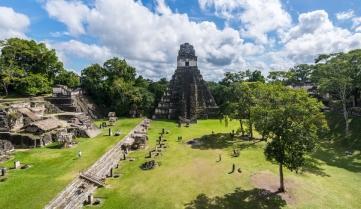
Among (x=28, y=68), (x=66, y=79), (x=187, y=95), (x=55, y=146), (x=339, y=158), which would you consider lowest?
(x=339, y=158)

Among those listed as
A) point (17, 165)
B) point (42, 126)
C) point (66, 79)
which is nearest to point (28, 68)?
point (66, 79)

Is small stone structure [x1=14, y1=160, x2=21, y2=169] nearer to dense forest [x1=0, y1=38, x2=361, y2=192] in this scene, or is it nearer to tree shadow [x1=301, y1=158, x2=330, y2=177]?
dense forest [x1=0, y1=38, x2=361, y2=192]

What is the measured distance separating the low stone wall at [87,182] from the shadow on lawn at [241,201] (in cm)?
923

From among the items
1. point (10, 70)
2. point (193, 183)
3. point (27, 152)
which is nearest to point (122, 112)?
point (10, 70)

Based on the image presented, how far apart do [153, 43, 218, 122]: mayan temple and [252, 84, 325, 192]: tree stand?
41100 mm

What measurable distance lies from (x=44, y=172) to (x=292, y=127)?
23896 mm

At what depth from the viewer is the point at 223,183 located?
29.8 m

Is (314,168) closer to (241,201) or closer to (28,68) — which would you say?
(241,201)

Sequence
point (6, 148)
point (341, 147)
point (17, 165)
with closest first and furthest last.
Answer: point (17, 165) → point (6, 148) → point (341, 147)

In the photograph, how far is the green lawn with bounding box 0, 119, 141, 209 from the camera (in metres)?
24.1

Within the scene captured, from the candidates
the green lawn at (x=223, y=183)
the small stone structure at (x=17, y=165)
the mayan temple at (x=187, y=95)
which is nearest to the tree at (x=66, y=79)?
the mayan temple at (x=187, y=95)

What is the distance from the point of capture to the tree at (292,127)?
82.9 feet

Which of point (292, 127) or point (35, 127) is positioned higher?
point (292, 127)

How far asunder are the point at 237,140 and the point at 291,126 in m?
23.3
